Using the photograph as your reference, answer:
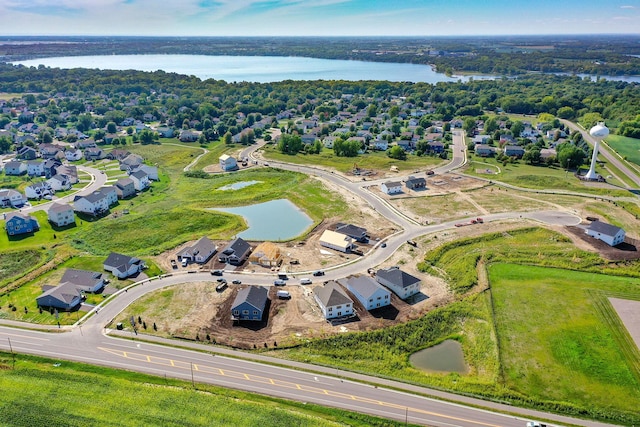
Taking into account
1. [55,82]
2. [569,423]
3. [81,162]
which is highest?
[55,82]

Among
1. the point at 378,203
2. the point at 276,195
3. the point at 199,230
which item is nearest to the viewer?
the point at 199,230

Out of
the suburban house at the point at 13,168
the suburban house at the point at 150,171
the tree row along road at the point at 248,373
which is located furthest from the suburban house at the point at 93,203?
the suburban house at the point at 13,168

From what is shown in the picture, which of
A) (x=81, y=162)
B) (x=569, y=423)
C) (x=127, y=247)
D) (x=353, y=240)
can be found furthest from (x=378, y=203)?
(x=81, y=162)

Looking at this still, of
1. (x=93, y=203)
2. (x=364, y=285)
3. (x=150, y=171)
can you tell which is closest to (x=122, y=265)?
(x=93, y=203)

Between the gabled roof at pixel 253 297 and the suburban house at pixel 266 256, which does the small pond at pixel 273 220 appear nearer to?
the suburban house at pixel 266 256

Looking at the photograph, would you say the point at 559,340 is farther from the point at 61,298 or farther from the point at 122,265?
the point at 61,298

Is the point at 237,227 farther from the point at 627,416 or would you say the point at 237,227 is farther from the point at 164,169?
the point at 627,416
